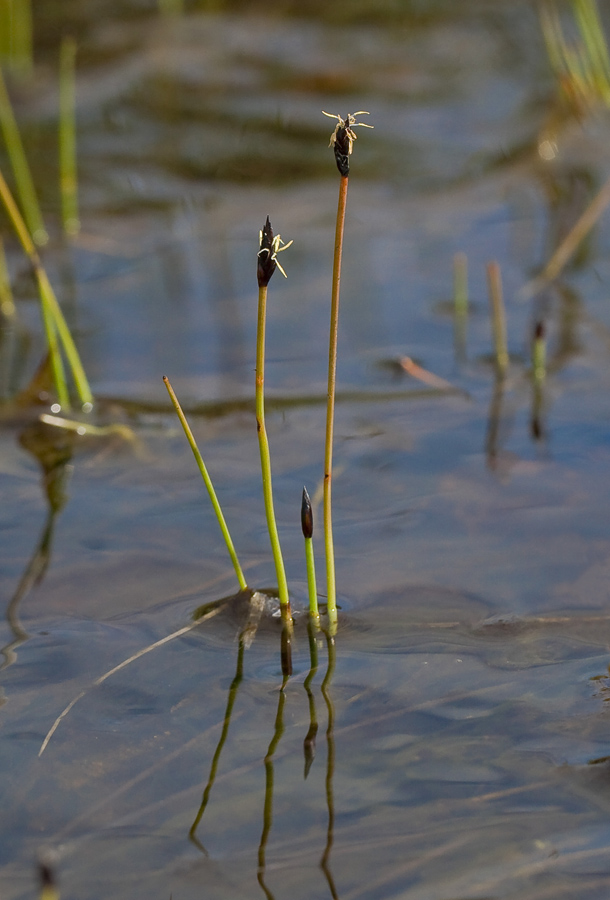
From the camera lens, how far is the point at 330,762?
1371mm

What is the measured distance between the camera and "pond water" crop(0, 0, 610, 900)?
1276 mm

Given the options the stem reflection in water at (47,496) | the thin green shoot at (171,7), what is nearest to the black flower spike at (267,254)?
the stem reflection in water at (47,496)

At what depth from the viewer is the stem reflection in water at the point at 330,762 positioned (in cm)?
122

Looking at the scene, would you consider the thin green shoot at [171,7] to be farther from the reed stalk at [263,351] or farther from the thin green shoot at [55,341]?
the reed stalk at [263,351]

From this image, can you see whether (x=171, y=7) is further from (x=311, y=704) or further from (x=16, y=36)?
(x=311, y=704)

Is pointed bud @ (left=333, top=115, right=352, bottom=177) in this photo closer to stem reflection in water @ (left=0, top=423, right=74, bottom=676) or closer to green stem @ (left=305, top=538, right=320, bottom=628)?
green stem @ (left=305, top=538, right=320, bottom=628)

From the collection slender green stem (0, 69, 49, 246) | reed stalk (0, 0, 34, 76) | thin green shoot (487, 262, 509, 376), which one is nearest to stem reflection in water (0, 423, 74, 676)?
slender green stem (0, 69, 49, 246)

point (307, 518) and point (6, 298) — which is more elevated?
point (6, 298)

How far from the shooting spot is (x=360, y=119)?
3.84 m

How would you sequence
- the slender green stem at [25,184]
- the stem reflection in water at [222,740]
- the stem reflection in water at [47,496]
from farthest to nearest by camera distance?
1. the slender green stem at [25,184]
2. the stem reflection in water at [47,496]
3. the stem reflection in water at [222,740]

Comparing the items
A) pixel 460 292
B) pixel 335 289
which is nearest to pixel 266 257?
pixel 335 289

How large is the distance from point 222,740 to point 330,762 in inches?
6.4

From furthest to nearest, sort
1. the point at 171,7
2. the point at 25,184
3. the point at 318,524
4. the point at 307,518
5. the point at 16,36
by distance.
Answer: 1. the point at 171,7
2. the point at 16,36
3. the point at 25,184
4. the point at 318,524
5. the point at 307,518

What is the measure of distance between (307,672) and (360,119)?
284 cm
